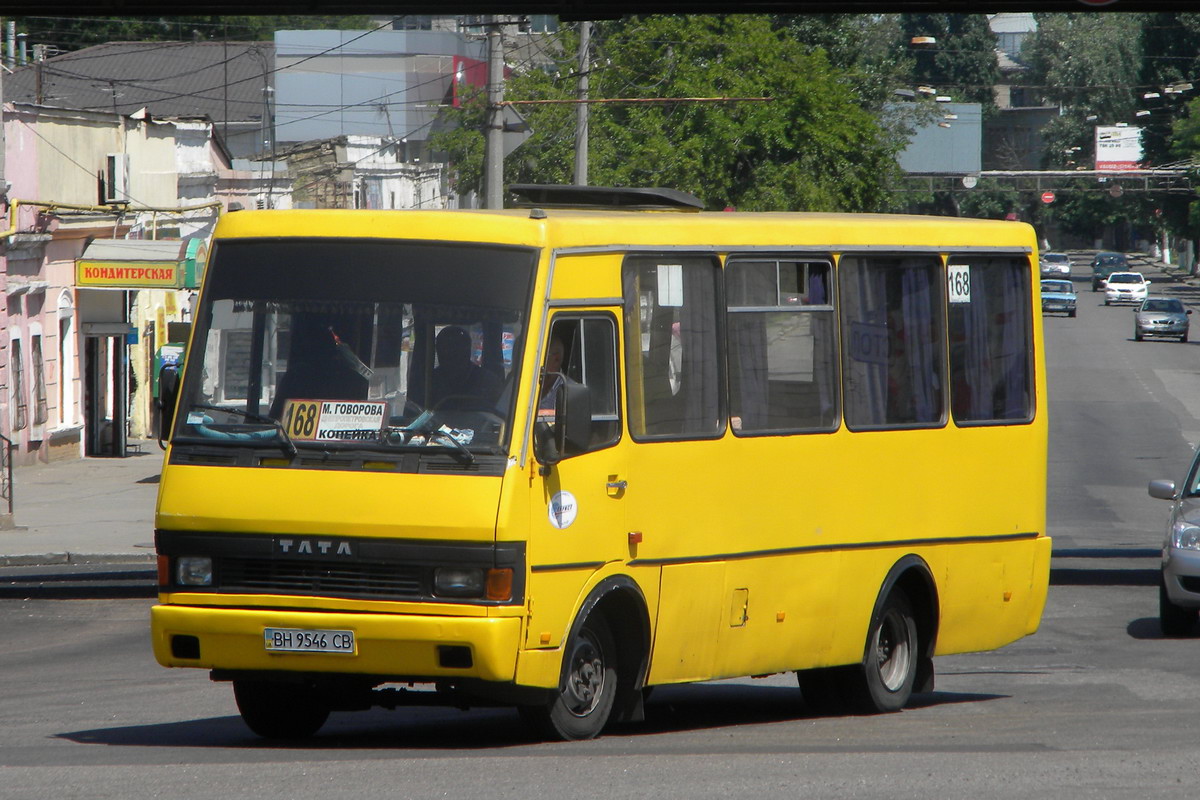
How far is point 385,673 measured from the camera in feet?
26.8

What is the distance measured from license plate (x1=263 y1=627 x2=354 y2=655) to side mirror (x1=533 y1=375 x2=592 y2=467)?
114 centimetres

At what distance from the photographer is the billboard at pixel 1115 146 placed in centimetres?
11631

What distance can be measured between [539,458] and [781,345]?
2131 millimetres

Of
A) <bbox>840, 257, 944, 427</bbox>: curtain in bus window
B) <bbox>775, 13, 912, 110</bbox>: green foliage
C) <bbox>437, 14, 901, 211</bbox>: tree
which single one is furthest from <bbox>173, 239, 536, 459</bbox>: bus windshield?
<bbox>775, 13, 912, 110</bbox>: green foliage

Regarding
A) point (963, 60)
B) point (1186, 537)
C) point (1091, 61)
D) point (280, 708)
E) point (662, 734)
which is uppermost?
point (963, 60)

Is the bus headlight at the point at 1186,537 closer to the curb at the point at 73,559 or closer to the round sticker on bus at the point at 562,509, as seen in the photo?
the round sticker on bus at the point at 562,509

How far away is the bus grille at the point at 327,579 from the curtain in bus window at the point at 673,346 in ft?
4.75

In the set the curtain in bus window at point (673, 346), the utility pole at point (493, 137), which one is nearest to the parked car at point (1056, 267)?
the utility pole at point (493, 137)

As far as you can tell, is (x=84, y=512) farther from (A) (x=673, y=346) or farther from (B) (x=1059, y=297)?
(B) (x=1059, y=297)

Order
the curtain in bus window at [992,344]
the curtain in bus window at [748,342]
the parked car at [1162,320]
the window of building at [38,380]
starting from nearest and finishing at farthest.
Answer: the curtain in bus window at [748,342] → the curtain in bus window at [992,344] → the window of building at [38,380] → the parked car at [1162,320]

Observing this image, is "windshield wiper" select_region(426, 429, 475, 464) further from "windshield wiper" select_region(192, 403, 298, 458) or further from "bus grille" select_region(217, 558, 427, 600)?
"windshield wiper" select_region(192, 403, 298, 458)

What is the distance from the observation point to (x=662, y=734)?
9.57 metres

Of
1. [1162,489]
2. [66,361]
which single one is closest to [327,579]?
[1162,489]

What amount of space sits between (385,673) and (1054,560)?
14189 millimetres
